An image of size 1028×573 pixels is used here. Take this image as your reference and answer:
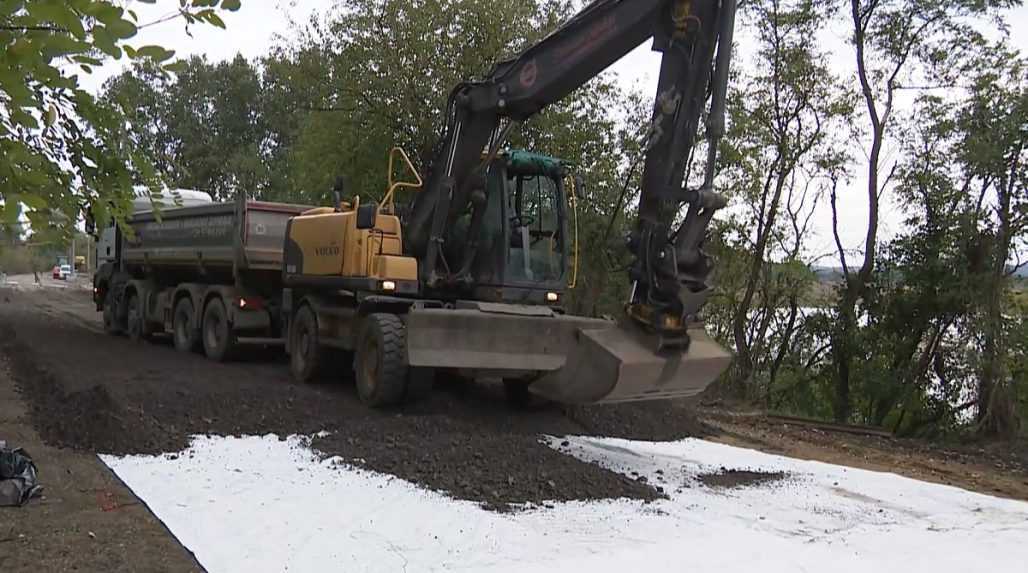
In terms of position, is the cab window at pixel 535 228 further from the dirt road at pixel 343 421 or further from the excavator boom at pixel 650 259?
the dirt road at pixel 343 421

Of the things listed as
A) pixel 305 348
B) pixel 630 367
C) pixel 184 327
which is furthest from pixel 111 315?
pixel 630 367

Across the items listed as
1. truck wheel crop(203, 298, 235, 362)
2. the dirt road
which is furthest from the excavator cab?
truck wheel crop(203, 298, 235, 362)

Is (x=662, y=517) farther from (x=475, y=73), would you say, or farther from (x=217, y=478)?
(x=475, y=73)

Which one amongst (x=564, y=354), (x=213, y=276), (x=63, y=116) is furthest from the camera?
(x=213, y=276)

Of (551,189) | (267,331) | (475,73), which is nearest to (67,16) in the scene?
(551,189)

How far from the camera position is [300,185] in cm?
2145

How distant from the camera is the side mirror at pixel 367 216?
9438 mm

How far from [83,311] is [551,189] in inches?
827

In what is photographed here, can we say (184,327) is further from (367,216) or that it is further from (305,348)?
(367,216)

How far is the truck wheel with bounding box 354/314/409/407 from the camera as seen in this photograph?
29.2 ft

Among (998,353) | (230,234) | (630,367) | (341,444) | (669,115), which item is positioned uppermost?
(669,115)

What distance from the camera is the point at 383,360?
8891mm

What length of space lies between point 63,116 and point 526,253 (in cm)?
672

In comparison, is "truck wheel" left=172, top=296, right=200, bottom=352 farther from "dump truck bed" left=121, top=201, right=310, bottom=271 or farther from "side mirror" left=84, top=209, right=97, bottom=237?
"side mirror" left=84, top=209, right=97, bottom=237
